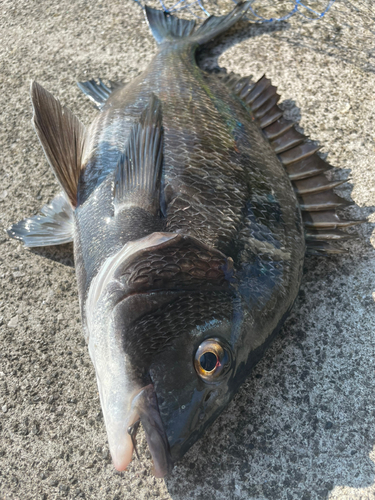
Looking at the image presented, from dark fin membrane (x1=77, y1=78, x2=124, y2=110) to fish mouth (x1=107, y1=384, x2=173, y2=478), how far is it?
2.63 m

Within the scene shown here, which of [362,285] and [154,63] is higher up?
[154,63]

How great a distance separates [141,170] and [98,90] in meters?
1.76

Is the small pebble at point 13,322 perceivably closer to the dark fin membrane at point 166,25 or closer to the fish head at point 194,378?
the fish head at point 194,378

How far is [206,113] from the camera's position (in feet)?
8.33

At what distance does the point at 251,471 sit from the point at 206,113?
6.64 feet

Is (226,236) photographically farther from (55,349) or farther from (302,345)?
(55,349)

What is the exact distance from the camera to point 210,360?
4.71ft

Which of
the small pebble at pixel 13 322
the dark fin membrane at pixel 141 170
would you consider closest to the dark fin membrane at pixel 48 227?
the small pebble at pixel 13 322

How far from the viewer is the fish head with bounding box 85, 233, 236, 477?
1.36 m

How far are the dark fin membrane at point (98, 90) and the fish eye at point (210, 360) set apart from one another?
2.52 metres

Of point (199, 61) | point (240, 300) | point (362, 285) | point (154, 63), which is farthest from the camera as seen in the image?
point (199, 61)

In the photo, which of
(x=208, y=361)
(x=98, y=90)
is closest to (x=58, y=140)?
(x=98, y=90)

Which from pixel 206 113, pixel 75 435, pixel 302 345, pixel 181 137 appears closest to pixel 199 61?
pixel 206 113

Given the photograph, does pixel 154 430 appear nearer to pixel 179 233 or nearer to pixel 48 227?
pixel 179 233
